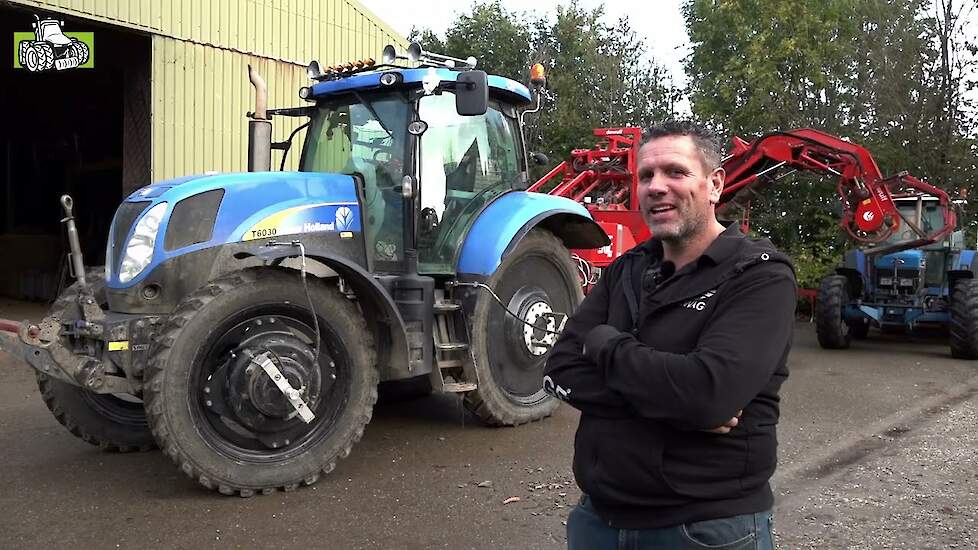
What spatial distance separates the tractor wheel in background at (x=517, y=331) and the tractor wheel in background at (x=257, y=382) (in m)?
1.06

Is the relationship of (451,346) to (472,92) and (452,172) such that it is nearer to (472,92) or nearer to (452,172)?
(452,172)

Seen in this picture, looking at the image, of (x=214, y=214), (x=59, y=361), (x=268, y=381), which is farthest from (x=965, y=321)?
(x=59, y=361)

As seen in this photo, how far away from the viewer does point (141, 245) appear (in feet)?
14.7

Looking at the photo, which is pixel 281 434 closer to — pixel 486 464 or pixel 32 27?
pixel 486 464

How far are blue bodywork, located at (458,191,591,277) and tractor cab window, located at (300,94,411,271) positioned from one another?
1.65 feet

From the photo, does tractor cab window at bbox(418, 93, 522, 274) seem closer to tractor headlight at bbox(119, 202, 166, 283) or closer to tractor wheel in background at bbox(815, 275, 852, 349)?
tractor headlight at bbox(119, 202, 166, 283)

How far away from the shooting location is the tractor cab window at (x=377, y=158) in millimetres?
5270

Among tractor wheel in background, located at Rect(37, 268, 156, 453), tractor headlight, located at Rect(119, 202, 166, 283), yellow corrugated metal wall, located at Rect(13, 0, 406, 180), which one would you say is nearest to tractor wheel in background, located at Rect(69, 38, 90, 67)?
yellow corrugated metal wall, located at Rect(13, 0, 406, 180)

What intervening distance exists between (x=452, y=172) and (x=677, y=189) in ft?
12.0

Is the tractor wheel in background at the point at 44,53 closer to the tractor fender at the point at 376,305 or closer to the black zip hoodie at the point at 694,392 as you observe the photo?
the tractor fender at the point at 376,305

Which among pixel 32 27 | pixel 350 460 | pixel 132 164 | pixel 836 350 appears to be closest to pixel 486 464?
pixel 350 460

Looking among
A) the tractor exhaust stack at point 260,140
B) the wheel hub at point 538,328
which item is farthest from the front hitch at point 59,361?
the wheel hub at point 538,328

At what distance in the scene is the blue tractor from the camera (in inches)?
365

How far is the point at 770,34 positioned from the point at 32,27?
1349cm
